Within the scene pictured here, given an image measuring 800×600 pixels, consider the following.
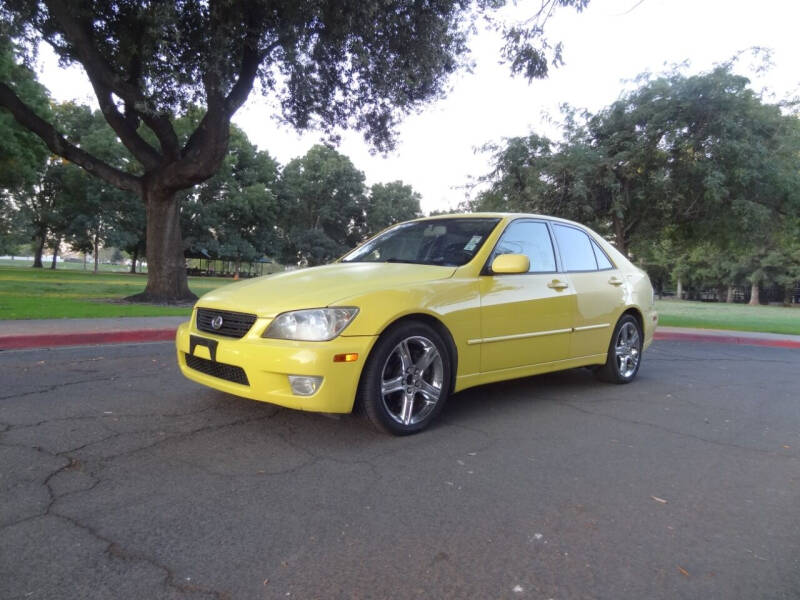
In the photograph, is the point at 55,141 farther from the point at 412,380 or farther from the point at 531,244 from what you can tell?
the point at 412,380

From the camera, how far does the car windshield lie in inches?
177

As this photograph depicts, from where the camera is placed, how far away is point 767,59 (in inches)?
566

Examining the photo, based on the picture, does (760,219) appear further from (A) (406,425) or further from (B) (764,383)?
(A) (406,425)

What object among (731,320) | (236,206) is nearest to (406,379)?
(731,320)

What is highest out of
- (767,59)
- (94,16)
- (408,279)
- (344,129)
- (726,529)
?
(767,59)

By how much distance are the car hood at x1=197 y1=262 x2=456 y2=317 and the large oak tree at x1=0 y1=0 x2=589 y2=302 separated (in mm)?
6602

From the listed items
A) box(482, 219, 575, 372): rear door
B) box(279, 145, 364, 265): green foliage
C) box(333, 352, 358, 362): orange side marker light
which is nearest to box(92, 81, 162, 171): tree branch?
box(482, 219, 575, 372): rear door

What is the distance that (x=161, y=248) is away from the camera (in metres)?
13.9

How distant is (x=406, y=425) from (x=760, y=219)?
1392cm

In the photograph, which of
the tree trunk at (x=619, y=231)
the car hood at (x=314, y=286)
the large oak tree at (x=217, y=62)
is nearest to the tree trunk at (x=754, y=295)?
the tree trunk at (x=619, y=231)

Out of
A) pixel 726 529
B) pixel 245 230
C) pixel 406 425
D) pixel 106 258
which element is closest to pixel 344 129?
pixel 406 425

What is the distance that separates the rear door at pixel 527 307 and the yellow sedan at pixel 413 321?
0.04ft

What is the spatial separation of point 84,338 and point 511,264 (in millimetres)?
6040

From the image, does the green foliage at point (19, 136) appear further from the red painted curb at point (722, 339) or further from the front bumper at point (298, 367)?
the red painted curb at point (722, 339)
